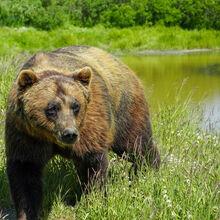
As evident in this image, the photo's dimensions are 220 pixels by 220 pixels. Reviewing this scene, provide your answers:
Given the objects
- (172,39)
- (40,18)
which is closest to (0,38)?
(40,18)

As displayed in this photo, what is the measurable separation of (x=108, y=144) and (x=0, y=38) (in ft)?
53.2

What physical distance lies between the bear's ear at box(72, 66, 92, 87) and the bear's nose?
1.97 feet

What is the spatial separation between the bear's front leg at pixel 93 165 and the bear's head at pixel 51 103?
418 mm

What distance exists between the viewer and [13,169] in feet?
12.5

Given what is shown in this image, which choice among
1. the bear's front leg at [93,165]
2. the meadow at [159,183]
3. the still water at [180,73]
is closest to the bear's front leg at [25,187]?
the meadow at [159,183]

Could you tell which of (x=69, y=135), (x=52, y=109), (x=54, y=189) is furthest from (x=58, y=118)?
(x=54, y=189)

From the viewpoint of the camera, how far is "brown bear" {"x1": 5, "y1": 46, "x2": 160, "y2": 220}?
11.3ft

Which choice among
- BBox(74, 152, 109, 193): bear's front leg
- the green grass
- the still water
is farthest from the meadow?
the still water

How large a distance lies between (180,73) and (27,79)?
11.2 m

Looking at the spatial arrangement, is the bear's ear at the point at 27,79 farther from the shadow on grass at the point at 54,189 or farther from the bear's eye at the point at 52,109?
the shadow on grass at the point at 54,189

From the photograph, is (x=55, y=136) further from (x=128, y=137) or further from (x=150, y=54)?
(x=150, y=54)

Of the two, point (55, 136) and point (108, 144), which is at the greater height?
point (55, 136)

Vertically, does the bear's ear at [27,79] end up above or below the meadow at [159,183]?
above

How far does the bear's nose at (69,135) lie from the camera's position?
3.21 meters
